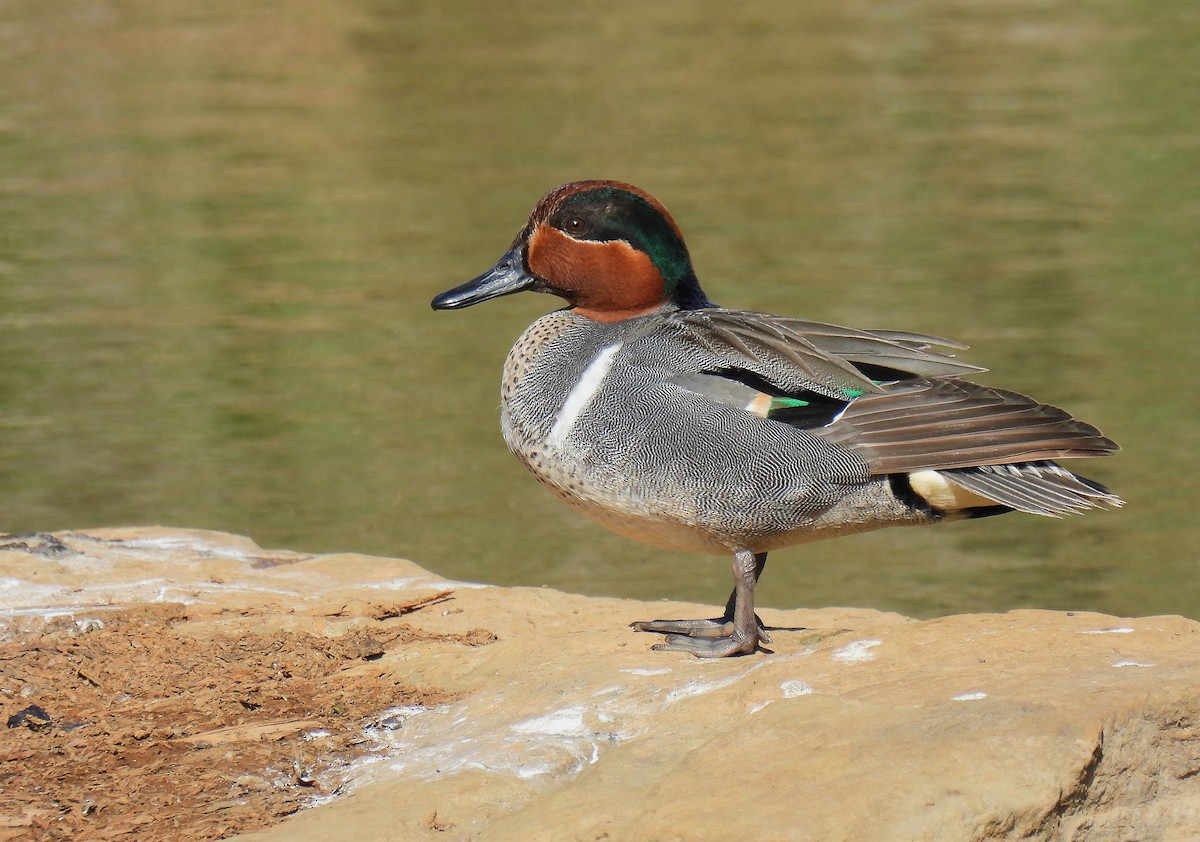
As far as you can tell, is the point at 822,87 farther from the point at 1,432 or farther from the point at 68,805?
the point at 68,805

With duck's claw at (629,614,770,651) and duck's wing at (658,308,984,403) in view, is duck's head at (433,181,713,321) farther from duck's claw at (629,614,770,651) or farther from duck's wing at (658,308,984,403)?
duck's claw at (629,614,770,651)

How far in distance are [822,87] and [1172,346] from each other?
798 cm

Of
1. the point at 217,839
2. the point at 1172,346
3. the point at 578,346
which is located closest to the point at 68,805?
the point at 217,839

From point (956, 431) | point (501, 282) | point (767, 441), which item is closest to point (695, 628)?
point (767, 441)

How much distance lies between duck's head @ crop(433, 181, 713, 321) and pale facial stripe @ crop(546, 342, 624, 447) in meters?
0.31

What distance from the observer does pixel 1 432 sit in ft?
30.4

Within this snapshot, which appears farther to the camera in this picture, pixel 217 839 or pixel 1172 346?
pixel 1172 346

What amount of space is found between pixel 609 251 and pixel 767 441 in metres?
0.83

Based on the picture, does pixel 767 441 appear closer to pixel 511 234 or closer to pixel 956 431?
pixel 956 431

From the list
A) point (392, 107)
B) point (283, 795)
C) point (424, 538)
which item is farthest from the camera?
point (392, 107)

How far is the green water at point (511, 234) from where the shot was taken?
792 centimetres

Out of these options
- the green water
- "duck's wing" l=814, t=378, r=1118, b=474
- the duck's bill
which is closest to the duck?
"duck's wing" l=814, t=378, r=1118, b=474

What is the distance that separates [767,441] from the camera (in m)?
4.31

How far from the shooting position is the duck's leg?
14.3 ft
